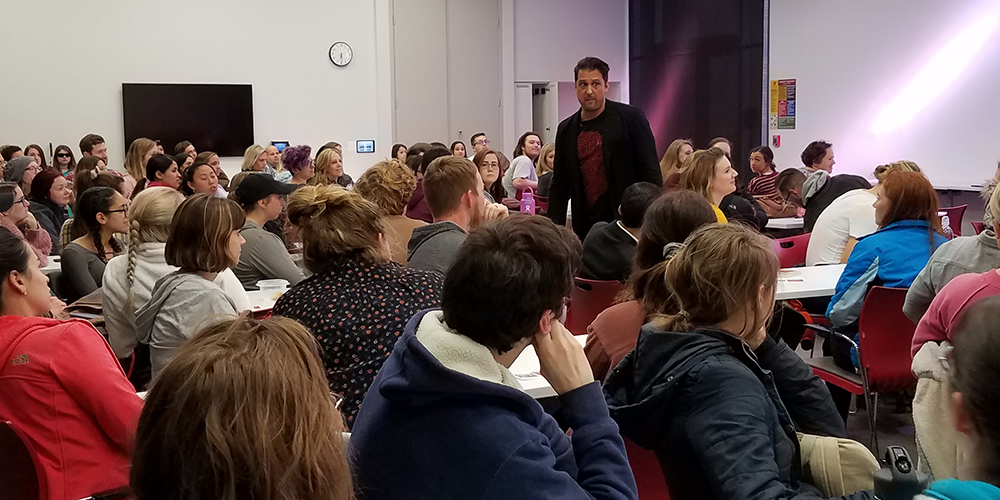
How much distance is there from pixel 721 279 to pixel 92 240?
149 inches

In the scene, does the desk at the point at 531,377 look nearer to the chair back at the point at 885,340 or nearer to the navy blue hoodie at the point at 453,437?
the navy blue hoodie at the point at 453,437

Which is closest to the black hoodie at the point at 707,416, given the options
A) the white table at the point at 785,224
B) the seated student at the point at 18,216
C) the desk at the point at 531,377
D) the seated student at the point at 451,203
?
the desk at the point at 531,377

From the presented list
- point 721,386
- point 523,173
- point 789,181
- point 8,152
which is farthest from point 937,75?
point 8,152

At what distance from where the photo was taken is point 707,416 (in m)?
1.82

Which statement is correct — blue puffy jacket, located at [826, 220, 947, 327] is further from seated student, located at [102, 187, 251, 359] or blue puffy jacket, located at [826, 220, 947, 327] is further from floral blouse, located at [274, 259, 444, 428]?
seated student, located at [102, 187, 251, 359]

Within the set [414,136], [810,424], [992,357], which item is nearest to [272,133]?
[414,136]

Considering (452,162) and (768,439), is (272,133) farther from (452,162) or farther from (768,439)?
(768,439)

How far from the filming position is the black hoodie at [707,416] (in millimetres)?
1757

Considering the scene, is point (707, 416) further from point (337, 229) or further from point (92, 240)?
point (92, 240)

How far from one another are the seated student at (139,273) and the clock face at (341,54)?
9.42 m

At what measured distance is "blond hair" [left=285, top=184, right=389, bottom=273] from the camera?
2.59 meters

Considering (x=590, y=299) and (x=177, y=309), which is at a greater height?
(x=177, y=309)

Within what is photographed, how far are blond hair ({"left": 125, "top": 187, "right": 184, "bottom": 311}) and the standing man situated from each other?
232cm

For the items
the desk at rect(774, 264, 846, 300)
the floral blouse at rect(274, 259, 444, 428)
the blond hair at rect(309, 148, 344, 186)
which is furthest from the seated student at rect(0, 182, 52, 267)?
the desk at rect(774, 264, 846, 300)
